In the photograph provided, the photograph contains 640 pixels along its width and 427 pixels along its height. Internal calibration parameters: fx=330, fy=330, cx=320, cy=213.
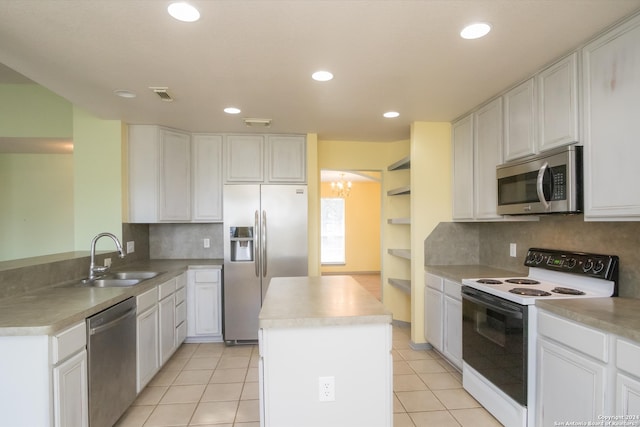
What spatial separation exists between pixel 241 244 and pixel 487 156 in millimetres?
2631

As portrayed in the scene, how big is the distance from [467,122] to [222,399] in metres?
3.24

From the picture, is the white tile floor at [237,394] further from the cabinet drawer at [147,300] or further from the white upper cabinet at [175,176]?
the white upper cabinet at [175,176]

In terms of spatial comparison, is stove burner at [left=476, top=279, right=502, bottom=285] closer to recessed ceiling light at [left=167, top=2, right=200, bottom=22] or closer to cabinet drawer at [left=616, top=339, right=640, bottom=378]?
cabinet drawer at [left=616, top=339, right=640, bottom=378]

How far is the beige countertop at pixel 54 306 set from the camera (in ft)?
5.11

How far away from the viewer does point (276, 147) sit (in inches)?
156

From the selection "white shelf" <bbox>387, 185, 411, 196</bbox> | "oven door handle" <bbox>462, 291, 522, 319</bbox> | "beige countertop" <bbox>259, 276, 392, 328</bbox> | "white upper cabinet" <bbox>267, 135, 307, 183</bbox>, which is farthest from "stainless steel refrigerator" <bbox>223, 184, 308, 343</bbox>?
"oven door handle" <bbox>462, 291, 522, 319</bbox>

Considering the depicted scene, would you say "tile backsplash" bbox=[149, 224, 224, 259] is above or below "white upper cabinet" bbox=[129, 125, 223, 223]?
below

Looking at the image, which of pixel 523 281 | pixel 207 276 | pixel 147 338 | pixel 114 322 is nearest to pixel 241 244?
pixel 207 276

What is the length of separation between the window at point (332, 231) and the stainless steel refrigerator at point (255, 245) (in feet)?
15.3

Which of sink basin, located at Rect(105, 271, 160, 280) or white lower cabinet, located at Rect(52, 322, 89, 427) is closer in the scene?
white lower cabinet, located at Rect(52, 322, 89, 427)

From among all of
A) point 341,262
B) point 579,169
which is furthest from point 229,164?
point 341,262

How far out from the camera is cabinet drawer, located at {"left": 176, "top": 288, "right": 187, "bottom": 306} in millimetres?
3416

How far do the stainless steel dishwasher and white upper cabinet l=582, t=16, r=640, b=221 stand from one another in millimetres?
2945

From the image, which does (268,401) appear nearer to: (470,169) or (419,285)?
(419,285)
